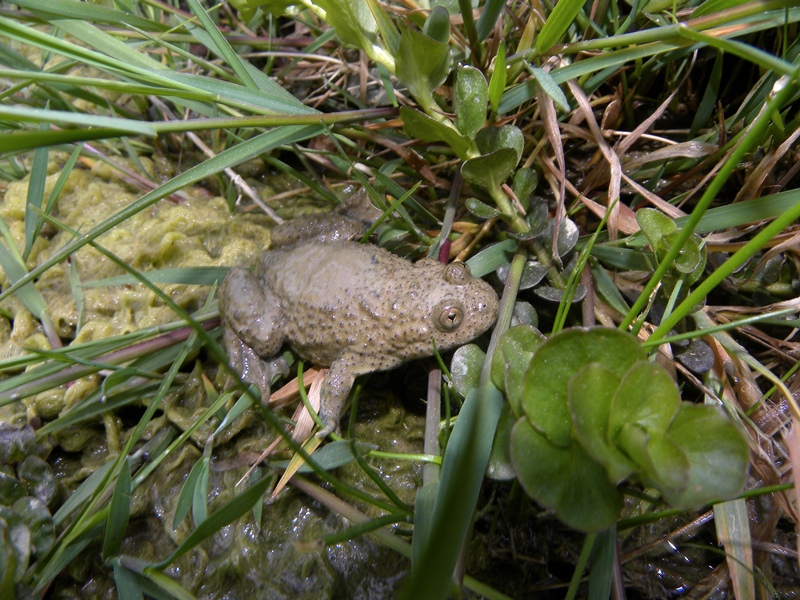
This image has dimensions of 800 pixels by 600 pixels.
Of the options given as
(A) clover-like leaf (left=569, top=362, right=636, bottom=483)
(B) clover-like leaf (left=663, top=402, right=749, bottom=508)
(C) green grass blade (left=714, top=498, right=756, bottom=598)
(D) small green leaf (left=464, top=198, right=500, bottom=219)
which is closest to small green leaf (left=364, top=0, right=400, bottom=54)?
(D) small green leaf (left=464, top=198, right=500, bottom=219)

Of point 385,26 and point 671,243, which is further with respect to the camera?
point 385,26

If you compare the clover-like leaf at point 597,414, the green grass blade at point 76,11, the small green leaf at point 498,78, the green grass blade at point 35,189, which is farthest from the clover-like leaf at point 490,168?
the green grass blade at point 35,189

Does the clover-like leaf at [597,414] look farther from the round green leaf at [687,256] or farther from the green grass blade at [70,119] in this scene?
the green grass blade at [70,119]

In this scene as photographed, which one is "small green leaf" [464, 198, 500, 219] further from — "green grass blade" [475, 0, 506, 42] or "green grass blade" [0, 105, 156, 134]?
"green grass blade" [0, 105, 156, 134]

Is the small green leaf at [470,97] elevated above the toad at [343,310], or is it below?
above

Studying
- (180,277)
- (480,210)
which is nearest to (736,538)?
(480,210)

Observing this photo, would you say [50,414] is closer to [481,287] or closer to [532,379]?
[481,287]

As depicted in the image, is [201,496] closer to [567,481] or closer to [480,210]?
[567,481]
